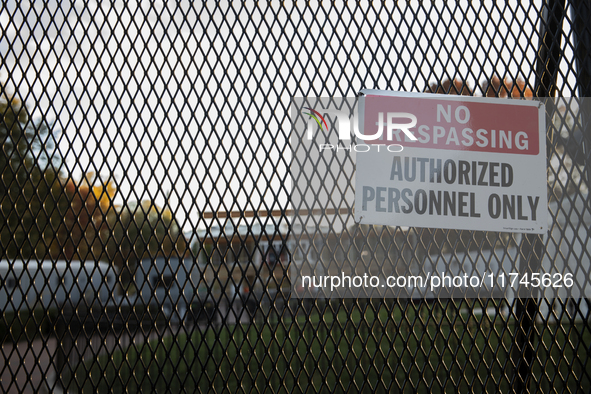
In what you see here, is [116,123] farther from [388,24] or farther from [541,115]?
[541,115]

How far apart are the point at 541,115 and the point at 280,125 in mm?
1004

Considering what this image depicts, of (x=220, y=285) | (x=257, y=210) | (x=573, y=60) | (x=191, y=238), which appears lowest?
(x=220, y=285)

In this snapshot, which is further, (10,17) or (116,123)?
(10,17)

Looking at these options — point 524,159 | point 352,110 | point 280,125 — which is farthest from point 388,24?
point 524,159

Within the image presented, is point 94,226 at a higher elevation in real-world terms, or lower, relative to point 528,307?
higher

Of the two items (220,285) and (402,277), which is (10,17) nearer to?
(220,285)

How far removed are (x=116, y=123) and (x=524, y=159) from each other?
5.16 feet

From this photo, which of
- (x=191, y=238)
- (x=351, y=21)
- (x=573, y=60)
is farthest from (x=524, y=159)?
(x=191, y=238)

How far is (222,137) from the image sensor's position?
162 cm

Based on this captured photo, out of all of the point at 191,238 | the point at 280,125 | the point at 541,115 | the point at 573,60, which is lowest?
the point at 191,238

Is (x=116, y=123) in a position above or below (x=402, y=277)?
above

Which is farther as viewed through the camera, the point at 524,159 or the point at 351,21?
the point at 351,21

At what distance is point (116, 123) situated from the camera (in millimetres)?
1665

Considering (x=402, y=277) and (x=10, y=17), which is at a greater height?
(x=10, y=17)
